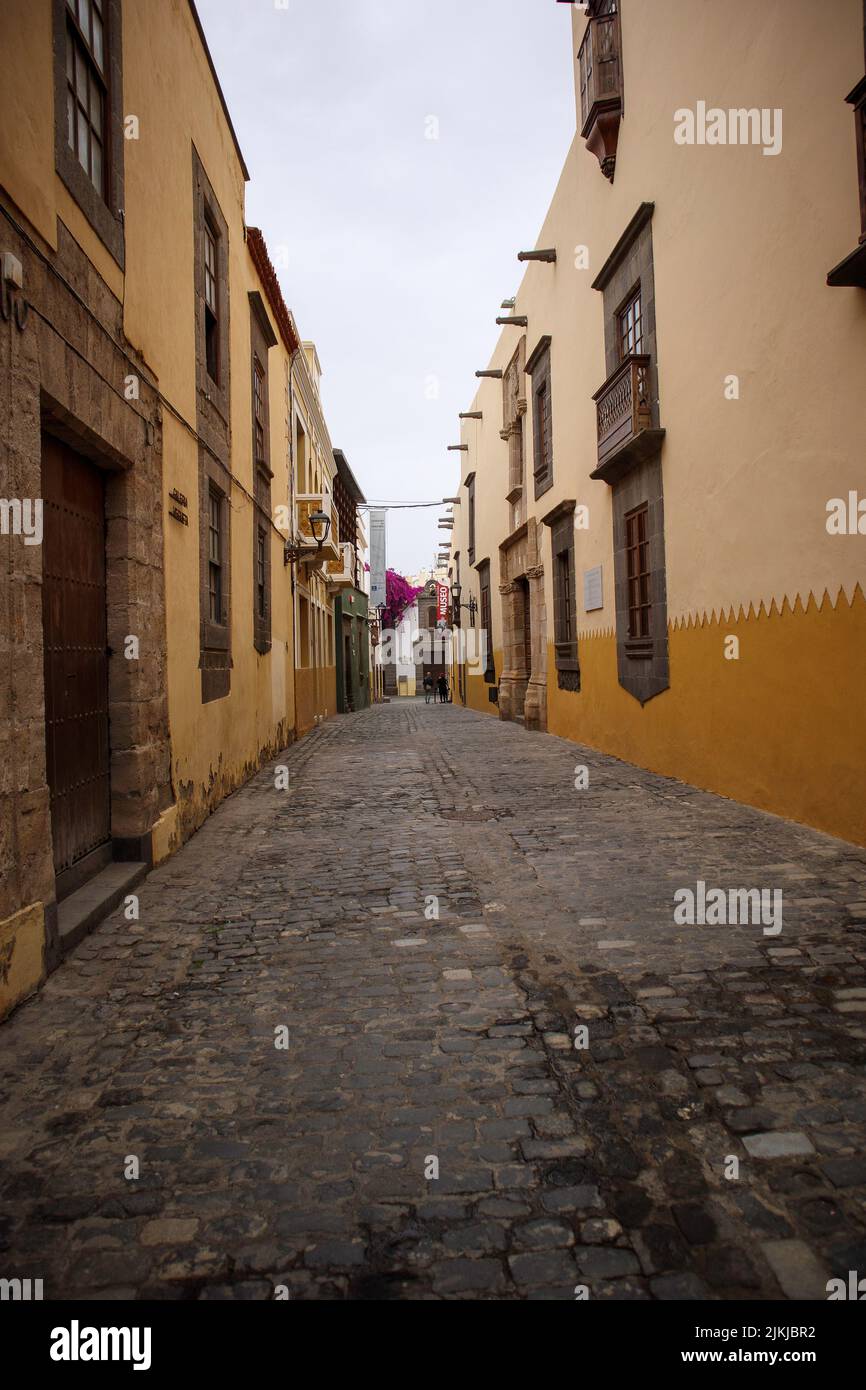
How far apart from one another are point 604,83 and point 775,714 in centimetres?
754

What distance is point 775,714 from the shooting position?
19.7 ft

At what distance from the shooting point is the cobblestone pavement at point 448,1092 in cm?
174

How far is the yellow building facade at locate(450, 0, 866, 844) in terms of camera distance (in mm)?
5047

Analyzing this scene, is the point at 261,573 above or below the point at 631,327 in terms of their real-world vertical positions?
below

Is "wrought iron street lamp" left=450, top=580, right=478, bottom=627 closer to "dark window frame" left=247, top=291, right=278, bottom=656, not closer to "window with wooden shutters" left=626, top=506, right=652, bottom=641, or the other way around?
"dark window frame" left=247, top=291, right=278, bottom=656

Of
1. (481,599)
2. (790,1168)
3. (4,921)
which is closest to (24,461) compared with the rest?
(4,921)

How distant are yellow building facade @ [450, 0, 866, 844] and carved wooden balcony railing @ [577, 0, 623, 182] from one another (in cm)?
2

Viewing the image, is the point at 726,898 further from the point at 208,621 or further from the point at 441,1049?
the point at 208,621

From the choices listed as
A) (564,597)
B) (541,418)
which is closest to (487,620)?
(541,418)

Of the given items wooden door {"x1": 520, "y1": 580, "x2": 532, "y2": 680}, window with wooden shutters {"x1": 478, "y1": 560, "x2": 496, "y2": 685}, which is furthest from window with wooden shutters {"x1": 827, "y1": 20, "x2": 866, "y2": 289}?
window with wooden shutters {"x1": 478, "y1": 560, "x2": 496, "y2": 685}

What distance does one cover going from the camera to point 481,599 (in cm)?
2281

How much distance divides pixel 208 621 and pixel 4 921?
451cm

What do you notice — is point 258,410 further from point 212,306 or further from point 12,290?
point 12,290

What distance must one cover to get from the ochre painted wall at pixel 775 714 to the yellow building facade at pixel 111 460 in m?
4.42
